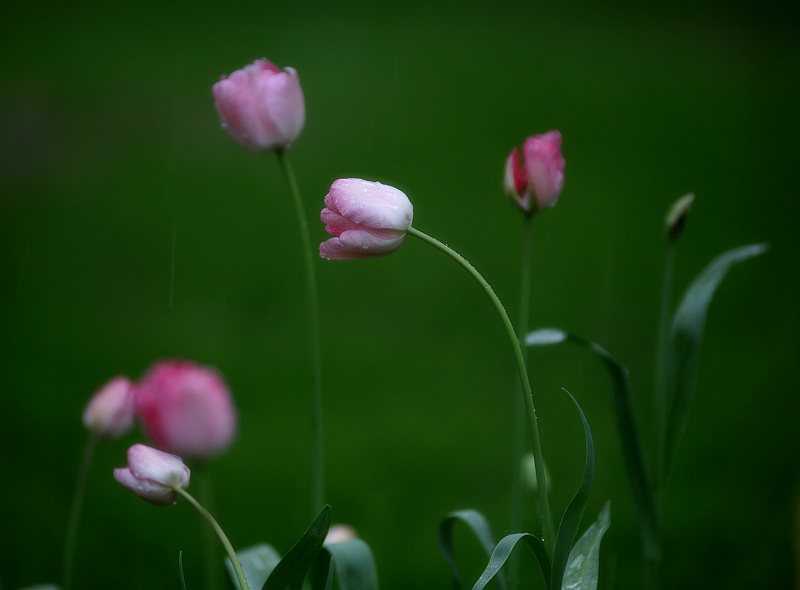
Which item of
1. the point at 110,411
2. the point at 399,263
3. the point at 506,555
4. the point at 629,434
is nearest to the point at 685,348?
the point at 629,434

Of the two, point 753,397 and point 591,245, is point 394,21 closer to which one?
point 591,245

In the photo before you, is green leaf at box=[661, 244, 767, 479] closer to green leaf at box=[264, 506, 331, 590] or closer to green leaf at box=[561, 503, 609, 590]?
green leaf at box=[561, 503, 609, 590]

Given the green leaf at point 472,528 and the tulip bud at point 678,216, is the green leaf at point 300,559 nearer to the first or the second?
the green leaf at point 472,528

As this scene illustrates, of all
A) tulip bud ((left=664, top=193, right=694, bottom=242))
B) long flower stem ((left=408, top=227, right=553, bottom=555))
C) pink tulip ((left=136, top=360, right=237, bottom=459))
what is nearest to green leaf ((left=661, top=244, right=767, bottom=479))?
tulip bud ((left=664, top=193, right=694, bottom=242))

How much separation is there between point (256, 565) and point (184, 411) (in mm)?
108

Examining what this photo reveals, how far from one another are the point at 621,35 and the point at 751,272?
78 centimetres

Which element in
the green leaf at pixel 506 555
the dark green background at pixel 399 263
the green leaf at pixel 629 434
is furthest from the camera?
the dark green background at pixel 399 263

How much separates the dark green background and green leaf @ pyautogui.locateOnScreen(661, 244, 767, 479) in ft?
0.95

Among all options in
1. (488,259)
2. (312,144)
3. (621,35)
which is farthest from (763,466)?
(621,35)

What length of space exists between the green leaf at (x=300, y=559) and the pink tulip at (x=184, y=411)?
157mm

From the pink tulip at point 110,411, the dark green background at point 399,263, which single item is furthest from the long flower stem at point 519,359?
the dark green background at point 399,263

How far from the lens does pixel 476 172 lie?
1639 mm

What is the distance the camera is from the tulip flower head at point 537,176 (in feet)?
1.29

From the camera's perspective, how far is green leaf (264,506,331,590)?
0.30m
